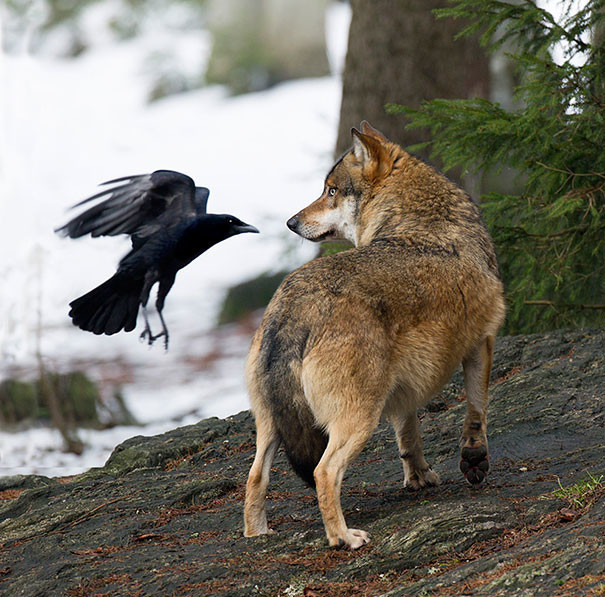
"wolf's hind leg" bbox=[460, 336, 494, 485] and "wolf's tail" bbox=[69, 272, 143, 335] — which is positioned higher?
"wolf's tail" bbox=[69, 272, 143, 335]

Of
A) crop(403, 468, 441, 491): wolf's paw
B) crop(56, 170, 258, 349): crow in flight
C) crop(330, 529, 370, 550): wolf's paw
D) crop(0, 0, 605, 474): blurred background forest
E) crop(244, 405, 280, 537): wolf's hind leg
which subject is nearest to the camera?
crop(330, 529, 370, 550): wolf's paw

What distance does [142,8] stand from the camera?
76.8ft

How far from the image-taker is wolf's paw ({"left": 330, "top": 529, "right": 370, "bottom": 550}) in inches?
169

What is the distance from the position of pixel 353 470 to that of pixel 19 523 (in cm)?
243

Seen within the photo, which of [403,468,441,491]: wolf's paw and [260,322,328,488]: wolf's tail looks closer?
[260,322,328,488]: wolf's tail

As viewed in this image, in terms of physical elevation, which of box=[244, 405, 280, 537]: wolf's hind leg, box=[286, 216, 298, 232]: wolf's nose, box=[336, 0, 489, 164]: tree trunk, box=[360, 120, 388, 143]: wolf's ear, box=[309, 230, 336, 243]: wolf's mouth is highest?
box=[336, 0, 489, 164]: tree trunk

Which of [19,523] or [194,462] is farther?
[194,462]

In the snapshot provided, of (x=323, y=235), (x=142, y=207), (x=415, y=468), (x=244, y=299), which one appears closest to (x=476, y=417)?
(x=415, y=468)

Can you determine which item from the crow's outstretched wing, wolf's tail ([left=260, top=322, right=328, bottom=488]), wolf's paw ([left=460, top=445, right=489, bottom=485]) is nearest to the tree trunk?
the crow's outstretched wing

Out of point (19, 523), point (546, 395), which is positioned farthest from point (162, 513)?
point (546, 395)

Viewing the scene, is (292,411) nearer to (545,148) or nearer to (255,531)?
(255,531)

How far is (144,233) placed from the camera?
19.4 ft

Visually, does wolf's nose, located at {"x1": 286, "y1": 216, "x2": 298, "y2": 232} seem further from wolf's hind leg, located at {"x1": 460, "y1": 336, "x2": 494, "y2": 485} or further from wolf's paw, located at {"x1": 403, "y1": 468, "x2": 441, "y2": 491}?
wolf's paw, located at {"x1": 403, "y1": 468, "x2": 441, "y2": 491}

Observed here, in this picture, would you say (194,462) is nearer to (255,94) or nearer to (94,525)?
(94,525)
